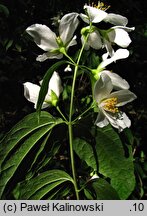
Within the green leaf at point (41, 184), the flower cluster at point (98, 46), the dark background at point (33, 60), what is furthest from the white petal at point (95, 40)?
the dark background at point (33, 60)

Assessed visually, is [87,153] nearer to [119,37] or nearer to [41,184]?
[41,184]

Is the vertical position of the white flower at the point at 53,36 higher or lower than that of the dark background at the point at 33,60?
higher

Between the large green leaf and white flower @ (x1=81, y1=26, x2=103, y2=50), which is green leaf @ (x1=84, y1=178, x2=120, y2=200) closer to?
the large green leaf

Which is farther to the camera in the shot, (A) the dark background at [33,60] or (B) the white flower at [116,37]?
(A) the dark background at [33,60]

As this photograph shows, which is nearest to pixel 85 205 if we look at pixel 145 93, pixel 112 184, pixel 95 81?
pixel 112 184

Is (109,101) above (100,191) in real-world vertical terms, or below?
above

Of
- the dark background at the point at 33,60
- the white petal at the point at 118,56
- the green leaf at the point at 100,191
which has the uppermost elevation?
the white petal at the point at 118,56

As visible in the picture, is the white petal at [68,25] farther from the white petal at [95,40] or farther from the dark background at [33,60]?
the dark background at [33,60]

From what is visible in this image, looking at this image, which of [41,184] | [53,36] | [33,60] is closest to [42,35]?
[53,36]
